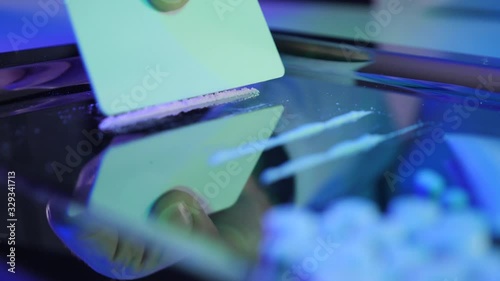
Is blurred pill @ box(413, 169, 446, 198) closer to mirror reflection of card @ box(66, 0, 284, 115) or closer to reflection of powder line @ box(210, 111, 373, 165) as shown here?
reflection of powder line @ box(210, 111, 373, 165)

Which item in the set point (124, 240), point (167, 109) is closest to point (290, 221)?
point (124, 240)

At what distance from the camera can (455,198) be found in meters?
0.43

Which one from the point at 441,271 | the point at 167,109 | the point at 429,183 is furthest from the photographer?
the point at 167,109

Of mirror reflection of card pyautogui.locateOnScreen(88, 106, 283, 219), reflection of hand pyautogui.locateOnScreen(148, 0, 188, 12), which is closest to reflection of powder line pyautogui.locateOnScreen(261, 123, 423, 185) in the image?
mirror reflection of card pyautogui.locateOnScreen(88, 106, 283, 219)

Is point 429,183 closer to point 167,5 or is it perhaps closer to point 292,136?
point 292,136

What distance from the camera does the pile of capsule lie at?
A: 0.34 m

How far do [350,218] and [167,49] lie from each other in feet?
1.19

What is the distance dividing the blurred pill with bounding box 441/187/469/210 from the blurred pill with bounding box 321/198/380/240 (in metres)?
0.07

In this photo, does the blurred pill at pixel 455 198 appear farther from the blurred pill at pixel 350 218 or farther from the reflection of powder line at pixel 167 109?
the reflection of powder line at pixel 167 109

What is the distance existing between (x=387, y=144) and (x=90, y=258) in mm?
324

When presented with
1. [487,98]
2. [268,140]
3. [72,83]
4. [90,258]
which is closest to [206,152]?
[268,140]

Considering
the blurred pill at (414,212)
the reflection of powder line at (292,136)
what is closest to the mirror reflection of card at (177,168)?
the reflection of powder line at (292,136)

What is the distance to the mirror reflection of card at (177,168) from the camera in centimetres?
→ 42

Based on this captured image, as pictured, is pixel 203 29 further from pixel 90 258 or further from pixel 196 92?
pixel 90 258
